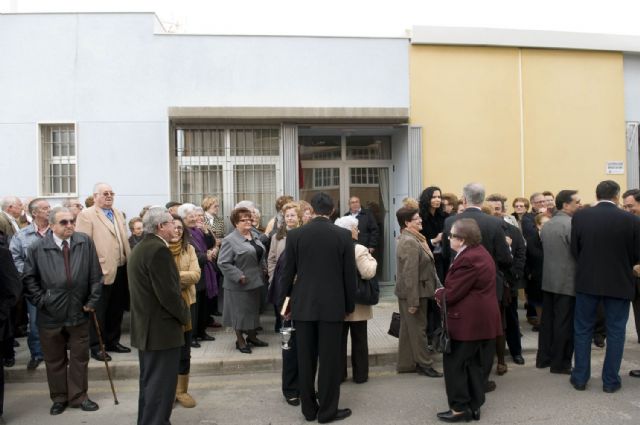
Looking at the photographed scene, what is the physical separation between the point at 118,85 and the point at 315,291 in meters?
6.40

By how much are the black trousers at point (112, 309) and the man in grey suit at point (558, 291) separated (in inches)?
205

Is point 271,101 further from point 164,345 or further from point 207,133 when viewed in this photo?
point 164,345

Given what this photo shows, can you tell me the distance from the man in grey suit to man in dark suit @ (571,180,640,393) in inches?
16.1

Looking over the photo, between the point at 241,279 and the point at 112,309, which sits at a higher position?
the point at 241,279

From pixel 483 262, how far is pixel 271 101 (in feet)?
19.3

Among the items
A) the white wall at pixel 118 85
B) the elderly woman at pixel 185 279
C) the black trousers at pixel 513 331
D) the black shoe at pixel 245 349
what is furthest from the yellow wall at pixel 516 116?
the elderly woman at pixel 185 279

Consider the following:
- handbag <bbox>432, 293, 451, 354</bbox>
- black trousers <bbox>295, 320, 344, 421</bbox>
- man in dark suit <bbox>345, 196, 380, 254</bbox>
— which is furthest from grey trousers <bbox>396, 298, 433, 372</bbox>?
man in dark suit <bbox>345, 196, 380, 254</bbox>

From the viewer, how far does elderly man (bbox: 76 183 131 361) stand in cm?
659

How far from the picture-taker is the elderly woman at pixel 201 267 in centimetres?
662

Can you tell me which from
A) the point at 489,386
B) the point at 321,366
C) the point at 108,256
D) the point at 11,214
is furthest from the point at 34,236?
the point at 489,386

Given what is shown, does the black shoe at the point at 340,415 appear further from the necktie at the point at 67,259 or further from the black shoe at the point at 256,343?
the necktie at the point at 67,259

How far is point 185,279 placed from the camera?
5.14 meters

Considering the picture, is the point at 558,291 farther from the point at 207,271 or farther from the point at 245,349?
the point at 207,271

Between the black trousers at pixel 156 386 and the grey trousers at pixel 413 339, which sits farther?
the grey trousers at pixel 413 339
